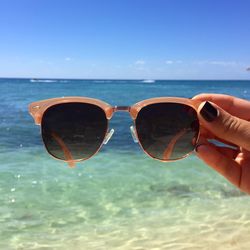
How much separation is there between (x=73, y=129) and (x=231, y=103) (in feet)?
2.32

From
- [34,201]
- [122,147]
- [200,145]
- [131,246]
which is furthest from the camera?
[122,147]

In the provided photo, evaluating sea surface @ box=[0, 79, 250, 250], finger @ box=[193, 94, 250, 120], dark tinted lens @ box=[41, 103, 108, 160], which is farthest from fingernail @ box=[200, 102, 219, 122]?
sea surface @ box=[0, 79, 250, 250]

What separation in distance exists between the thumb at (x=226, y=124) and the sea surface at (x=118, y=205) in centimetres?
254

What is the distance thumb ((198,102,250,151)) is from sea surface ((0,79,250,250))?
254cm

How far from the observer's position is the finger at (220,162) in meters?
1.77

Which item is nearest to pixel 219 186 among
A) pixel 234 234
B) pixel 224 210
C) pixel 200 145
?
pixel 224 210

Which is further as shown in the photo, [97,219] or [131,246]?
[97,219]

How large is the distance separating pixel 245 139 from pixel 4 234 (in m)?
3.34

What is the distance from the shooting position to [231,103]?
1.77 metres

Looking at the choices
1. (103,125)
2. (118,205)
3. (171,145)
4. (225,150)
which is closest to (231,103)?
(225,150)

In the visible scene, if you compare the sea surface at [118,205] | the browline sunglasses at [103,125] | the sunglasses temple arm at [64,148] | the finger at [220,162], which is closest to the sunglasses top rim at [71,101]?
the browline sunglasses at [103,125]

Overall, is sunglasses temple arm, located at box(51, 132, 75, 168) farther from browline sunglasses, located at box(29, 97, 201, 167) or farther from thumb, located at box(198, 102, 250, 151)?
thumb, located at box(198, 102, 250, 151)

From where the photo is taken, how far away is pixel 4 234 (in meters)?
4.28

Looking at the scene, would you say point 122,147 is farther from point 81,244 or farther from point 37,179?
point 81,244
